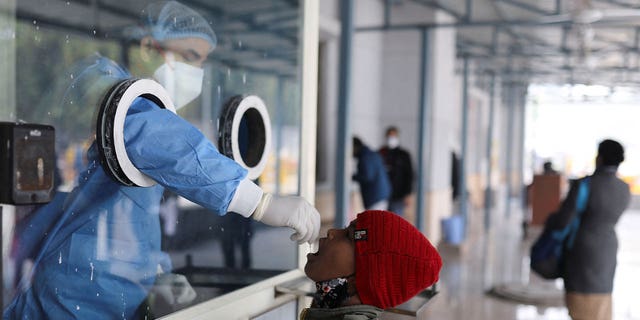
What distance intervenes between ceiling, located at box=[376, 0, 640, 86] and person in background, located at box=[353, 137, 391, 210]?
1450 millimetres

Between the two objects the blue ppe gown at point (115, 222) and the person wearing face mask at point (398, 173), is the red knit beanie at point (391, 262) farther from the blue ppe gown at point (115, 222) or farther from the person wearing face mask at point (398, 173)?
the person wearing face mask at point (398, 173)

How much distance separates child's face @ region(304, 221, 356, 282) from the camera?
58.2 inches

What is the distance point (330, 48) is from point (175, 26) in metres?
6.32

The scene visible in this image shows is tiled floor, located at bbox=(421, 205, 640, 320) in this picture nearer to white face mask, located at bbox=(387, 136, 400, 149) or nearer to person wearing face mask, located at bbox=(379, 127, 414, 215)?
person wearing face mask, located at bbox=(379, 127, 414, 215)

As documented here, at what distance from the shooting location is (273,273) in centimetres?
229

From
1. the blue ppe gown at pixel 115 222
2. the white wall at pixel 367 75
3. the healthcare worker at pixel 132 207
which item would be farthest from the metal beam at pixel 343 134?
the white wall at pixel 367 75

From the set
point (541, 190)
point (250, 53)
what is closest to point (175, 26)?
point (250, 53)

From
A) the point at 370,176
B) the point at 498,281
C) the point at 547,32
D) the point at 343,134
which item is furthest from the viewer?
the point at 547,32

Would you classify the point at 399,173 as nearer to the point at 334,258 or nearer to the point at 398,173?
the point at 398,173

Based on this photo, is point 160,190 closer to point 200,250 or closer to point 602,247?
point 200,250

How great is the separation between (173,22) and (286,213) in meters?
0.68

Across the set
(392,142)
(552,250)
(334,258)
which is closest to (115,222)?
(334,258)

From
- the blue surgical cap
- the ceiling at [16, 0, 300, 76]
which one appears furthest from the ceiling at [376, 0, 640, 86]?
the blue surgical cap

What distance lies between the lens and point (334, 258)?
4.86 feet
